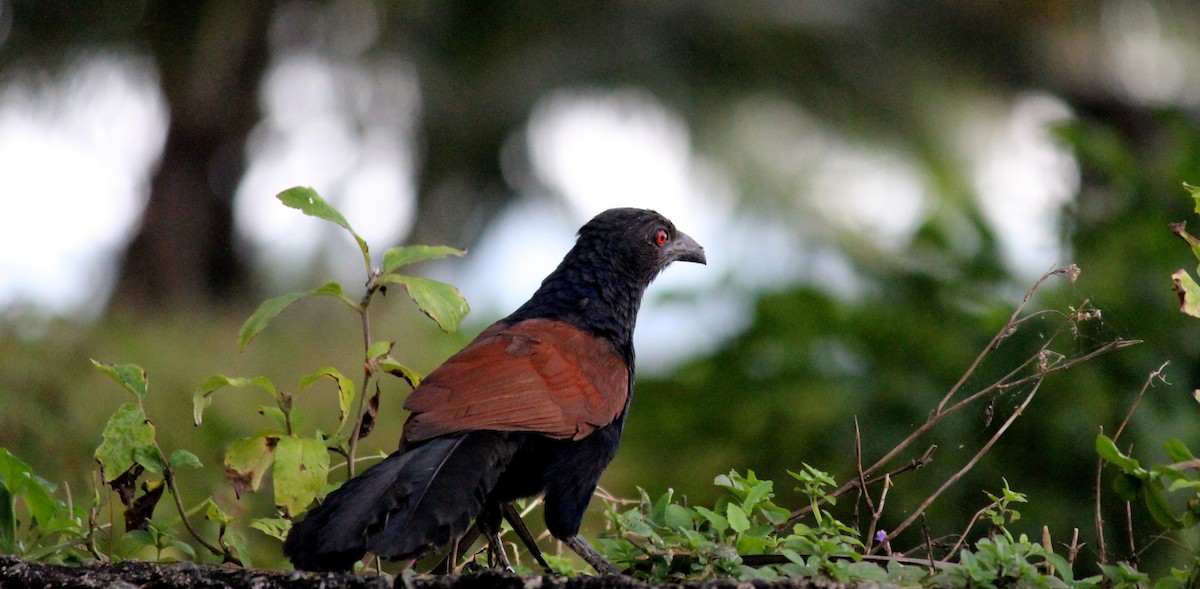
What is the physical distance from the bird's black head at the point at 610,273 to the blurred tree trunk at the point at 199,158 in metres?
6.50

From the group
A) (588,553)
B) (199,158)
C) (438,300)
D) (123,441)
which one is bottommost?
(588,553)

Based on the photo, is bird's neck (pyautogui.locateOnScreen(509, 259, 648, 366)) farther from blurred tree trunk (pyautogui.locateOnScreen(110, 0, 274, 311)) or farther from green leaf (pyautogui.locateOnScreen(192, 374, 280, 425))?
blurred tree trunk (pyautogui.locateOnScreen(110, 0, 274, 311))

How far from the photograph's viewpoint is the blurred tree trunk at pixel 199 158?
881 centimetres

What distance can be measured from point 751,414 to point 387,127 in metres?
5.99

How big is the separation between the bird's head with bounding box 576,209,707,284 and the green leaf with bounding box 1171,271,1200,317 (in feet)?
5.56

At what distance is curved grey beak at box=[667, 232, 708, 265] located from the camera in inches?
138

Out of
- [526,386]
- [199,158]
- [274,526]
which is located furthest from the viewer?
[199,158]

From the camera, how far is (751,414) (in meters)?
6.31

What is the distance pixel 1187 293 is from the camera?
6.25ft

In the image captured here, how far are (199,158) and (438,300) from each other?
8.23 m

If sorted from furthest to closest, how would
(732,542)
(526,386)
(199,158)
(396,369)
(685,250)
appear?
(199,158)
(685,250)
(526,386)
(396,369)
(732,542)

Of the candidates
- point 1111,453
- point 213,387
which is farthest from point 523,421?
point 1111,453

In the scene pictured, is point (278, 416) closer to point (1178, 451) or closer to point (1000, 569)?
point (1000, 569)

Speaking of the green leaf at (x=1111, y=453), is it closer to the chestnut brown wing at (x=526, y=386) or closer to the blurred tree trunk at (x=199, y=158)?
the chestnut brown wing at (x=526, y=386)
